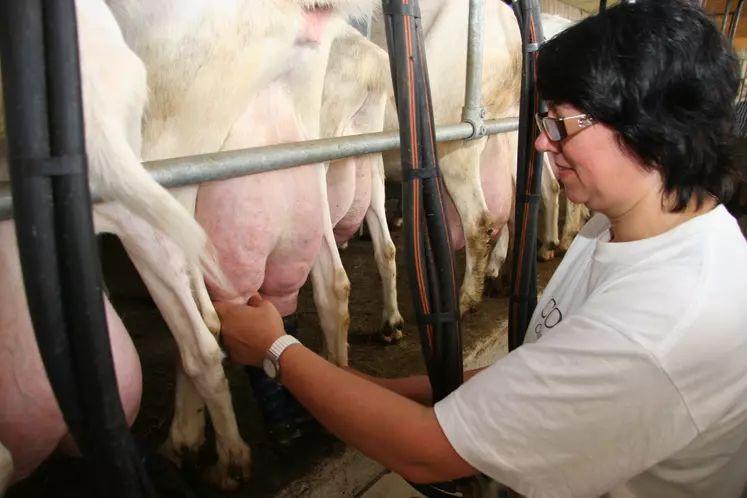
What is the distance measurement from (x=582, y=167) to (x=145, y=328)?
1830 millimetres

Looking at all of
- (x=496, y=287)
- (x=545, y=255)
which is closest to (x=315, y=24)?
(x=496, y=287)

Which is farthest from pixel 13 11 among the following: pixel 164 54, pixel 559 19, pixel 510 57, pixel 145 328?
pixel 559 19

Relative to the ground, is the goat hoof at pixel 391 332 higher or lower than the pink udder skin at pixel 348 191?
lower

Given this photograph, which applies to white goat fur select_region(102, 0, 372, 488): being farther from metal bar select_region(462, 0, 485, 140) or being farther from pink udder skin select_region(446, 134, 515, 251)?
pink udder skin select_region(446, 134, 515, 251)

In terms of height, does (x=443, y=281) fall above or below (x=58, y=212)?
below

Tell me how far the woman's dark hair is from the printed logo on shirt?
0.89 feet

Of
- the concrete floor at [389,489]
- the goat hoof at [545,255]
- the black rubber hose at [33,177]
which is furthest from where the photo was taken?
the goat hoof at [545,255]

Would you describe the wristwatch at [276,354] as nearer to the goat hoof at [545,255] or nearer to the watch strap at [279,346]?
the watch strap at [279,346]

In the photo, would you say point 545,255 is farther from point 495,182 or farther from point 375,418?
point 375,418

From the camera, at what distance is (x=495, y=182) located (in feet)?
8.29

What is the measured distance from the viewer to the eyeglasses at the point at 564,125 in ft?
2.50

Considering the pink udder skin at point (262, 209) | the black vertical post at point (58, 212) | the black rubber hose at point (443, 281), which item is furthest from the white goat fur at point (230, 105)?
the black vertical post at point (58, 212)

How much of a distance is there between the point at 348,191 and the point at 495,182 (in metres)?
1.05

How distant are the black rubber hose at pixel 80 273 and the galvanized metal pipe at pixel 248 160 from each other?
35 cm
